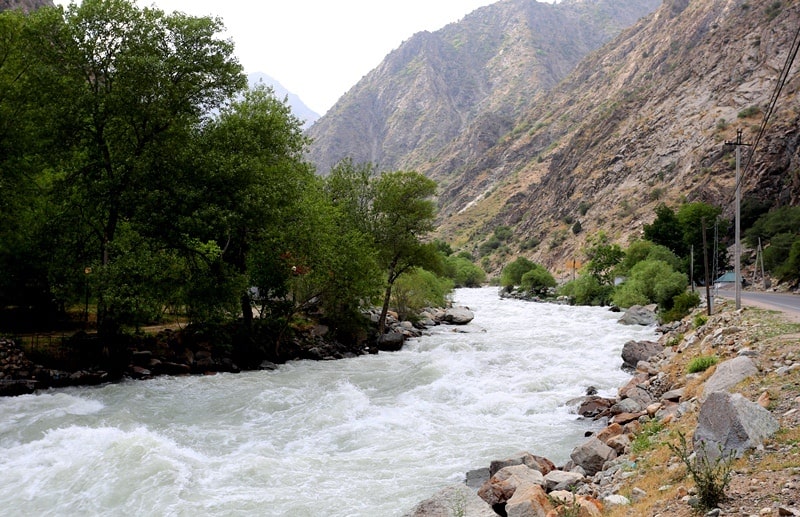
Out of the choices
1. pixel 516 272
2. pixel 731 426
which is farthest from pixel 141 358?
pixel 516 272

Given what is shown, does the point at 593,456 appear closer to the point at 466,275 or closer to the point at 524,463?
the point at 524,463

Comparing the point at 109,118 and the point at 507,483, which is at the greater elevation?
the point at 109,118

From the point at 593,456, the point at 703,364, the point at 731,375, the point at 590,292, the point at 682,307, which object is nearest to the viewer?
the point at 593,456

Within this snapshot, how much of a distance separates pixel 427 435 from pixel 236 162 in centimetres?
1638

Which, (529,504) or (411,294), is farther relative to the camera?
(411,294)

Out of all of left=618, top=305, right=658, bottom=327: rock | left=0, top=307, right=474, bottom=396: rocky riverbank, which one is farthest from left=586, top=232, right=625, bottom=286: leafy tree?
left=0, top=307, right=474, bottom=396: rocky riverbank

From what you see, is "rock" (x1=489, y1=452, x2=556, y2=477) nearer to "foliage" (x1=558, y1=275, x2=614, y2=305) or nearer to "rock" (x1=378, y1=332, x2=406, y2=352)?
"rock" (x1=378, y1=332, x2=406, y2=352)

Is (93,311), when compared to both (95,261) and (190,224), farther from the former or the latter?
(190,224)

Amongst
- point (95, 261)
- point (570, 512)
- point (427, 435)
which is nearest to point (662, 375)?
point (427, 435)

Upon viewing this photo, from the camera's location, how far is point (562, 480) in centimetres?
1067

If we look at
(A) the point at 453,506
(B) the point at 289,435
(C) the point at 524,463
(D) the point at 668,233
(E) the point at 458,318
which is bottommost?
(E) the point at 458,318

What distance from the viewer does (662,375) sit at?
18906 mm

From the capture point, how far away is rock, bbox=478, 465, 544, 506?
1052 cm

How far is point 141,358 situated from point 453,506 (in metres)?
20.2
